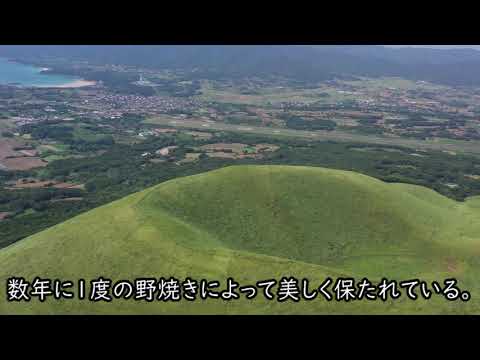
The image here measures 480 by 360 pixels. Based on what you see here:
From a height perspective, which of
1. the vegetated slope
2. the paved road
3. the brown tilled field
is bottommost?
the brown tilled field

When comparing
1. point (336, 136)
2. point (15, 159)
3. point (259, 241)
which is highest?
point (259, 241)

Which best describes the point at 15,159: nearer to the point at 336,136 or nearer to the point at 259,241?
the point at 259,241

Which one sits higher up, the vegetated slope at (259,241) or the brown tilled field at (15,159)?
the vegetated slope at (259,241)

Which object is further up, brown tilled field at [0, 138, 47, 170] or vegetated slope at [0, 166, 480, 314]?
vegetated slope at [0, 166, 480, 314]

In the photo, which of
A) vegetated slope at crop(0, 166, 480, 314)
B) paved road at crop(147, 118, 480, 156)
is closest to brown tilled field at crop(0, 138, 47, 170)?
paved road at crop(147, 118, 480, 156)

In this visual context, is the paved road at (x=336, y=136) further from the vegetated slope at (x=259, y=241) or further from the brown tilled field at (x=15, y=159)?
the vegetated slope at (x=259, y=241)

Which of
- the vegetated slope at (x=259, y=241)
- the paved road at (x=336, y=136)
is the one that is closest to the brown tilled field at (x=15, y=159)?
the paved road at (x=336, y=136)

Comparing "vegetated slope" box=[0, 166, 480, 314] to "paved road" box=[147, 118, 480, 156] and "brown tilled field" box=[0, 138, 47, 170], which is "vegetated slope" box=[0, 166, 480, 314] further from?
"paved road" box=[147, 118, 480, 156]

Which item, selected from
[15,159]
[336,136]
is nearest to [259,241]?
[15,159]
